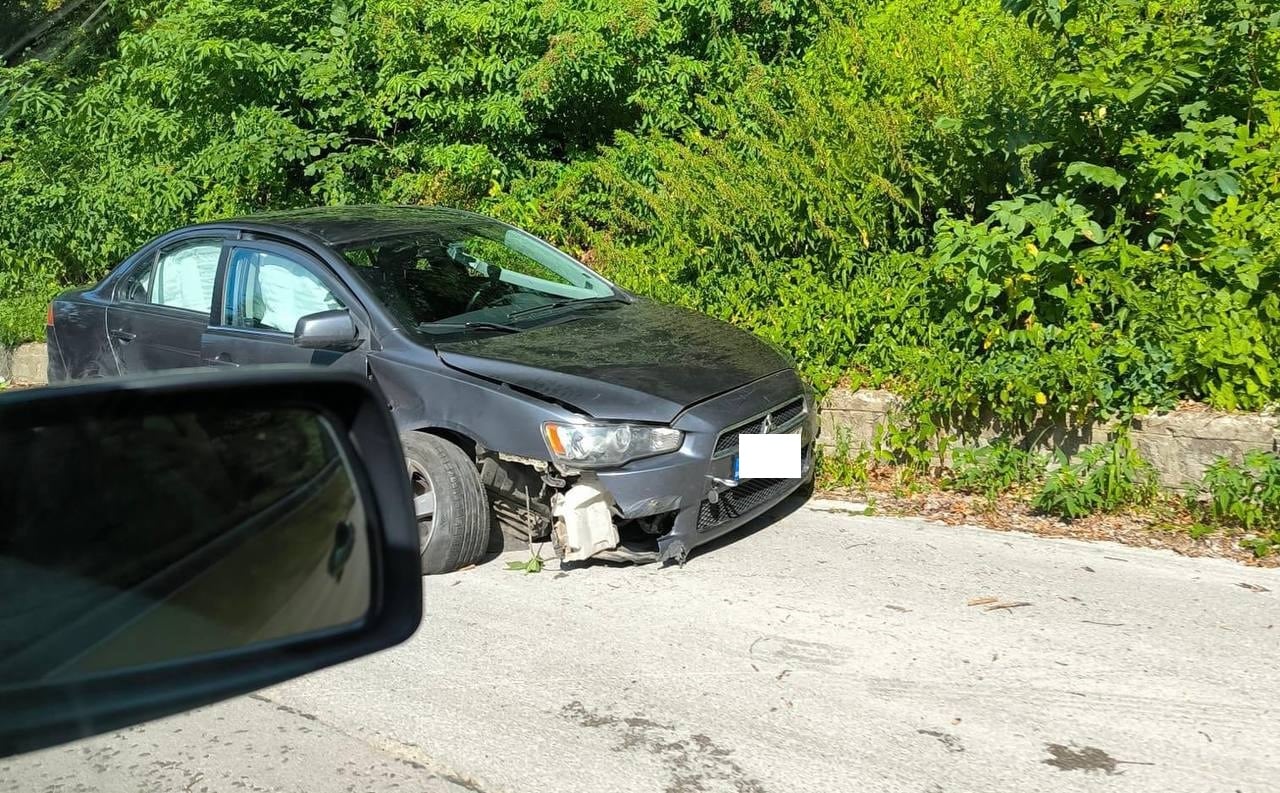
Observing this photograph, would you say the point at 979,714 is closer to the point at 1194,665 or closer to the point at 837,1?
the point at 1194,665

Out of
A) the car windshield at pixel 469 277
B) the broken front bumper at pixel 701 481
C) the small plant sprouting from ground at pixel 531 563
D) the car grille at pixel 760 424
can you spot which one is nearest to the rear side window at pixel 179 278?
the car windshield at pixel 469 277

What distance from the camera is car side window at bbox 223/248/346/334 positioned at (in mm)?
6191

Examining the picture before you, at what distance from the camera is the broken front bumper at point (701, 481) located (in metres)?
5.23

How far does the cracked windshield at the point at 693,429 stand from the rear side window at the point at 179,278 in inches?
1.4

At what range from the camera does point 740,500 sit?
5648mm

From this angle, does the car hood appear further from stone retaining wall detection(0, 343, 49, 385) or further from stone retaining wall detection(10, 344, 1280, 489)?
stone retaining wall detection(0, 343, 49, 385)

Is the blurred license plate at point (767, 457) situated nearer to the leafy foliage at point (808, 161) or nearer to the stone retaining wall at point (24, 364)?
the leafy foliage at point (808, 161)

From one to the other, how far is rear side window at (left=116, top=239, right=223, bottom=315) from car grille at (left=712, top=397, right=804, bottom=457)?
10.1 feet

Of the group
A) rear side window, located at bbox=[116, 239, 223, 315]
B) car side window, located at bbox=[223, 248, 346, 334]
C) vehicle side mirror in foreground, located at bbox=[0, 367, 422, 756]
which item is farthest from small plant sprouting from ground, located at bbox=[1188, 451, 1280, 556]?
rear side window, located at bbox=[116, 239, 223, 315]

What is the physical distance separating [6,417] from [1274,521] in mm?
5559

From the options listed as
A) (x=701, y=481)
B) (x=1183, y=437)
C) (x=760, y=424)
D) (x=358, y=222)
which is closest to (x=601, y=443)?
(x=701, y=481)

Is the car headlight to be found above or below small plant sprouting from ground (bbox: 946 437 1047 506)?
above

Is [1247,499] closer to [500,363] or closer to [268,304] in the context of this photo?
[500,363]

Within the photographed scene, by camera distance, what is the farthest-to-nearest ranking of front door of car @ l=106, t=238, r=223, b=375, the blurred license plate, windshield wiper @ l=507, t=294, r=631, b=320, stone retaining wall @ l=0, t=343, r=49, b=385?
stone retaining wall @ l=0, t=343, r=49, b=385 < front door of car @ l=106, t=238, r=223, b=375 < windshield wiper @ l=507, t=294, r=631, b=320 < the blurred license plate
